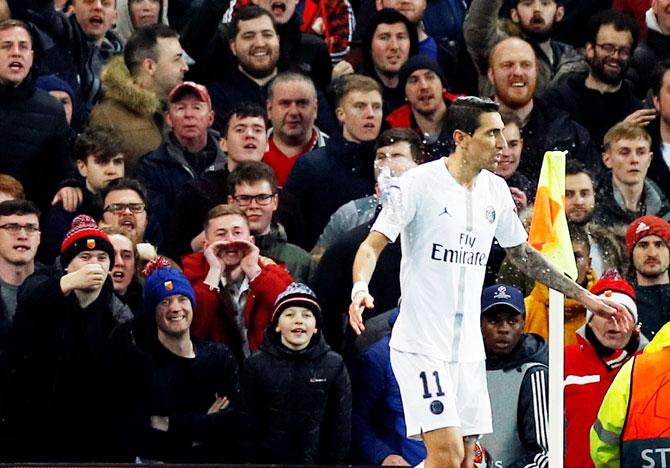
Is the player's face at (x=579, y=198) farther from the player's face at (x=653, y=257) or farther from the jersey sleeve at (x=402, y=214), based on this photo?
the jersey sleeve at (x=402, y=214)

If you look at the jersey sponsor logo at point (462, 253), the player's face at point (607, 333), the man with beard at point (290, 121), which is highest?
the man with beard at point (290, 121)

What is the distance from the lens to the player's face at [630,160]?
13.5 meters

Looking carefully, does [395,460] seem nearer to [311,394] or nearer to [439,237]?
[311,394]

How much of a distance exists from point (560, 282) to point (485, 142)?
0.85m

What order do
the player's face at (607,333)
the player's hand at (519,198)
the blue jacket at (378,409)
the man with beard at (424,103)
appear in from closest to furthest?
the blue jacket at (378,409), the player's face at (607,333), the player's hand at (519,198), the man with beard at (424,103)

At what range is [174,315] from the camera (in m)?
11.3

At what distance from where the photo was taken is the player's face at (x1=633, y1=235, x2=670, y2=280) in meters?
12.5

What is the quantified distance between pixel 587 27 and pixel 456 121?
5.68 m

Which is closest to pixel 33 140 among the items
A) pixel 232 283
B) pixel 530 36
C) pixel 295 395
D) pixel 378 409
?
pixel 232 283

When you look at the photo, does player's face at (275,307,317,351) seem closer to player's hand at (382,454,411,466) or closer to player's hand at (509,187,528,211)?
player's hand at (382,454,411,466)

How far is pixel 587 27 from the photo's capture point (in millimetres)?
15117

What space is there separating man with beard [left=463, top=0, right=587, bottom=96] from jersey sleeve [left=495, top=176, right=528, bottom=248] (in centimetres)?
470

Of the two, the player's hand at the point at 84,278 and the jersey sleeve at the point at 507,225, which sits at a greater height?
the jersey sleeve at the point at 507,225

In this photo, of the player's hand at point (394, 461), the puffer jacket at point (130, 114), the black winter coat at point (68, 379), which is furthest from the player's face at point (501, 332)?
the puffer jacket at point (130, 114)
